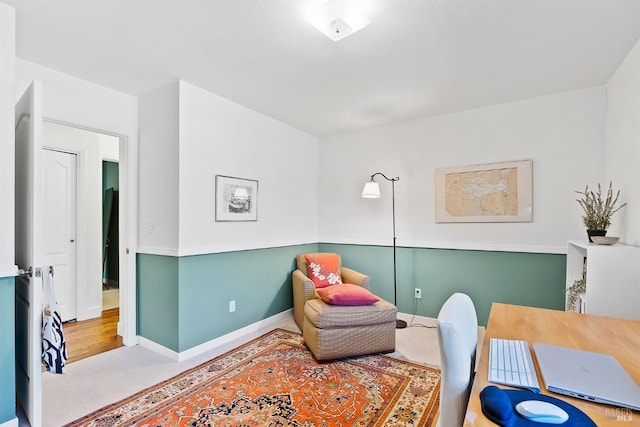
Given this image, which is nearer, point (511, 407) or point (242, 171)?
point (511, 407)

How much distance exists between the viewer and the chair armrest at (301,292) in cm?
316

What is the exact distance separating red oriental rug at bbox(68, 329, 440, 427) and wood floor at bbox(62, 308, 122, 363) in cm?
105

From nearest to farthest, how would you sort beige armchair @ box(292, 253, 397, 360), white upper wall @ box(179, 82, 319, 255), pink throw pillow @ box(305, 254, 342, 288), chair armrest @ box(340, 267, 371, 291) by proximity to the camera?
beige armchair @ box(292, 253, 397, 360)
white upper wall @ box(179, 82, 319, 255)
chair armrest @ box(340, 267, 371, 291)
pink throw pillow @ box(305, 254, 342, 288)

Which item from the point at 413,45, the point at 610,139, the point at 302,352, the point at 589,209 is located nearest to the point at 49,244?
the point at 302,352

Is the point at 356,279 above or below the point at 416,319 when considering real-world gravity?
above

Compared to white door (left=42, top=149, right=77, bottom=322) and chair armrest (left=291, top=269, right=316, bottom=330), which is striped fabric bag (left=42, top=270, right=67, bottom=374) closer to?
chair armrest (left=291, top=269, right=316, bottom=330)

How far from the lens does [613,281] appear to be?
6.38 ft

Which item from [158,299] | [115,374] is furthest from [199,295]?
[115,374]

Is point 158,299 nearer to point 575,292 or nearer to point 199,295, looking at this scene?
point 199,295

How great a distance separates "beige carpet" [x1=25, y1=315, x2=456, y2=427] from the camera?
2018 mm

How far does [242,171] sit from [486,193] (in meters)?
2.52

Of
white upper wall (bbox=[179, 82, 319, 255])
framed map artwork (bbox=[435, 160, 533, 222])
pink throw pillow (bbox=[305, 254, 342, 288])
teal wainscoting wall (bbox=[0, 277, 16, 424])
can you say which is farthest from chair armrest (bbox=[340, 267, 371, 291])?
teal wainscoting wall (bbox=[0, 277, 16, 424])

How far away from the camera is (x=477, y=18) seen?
1.82m

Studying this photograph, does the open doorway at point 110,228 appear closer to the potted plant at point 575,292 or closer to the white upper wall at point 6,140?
the white upper wall at point 6,140
